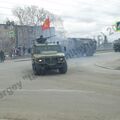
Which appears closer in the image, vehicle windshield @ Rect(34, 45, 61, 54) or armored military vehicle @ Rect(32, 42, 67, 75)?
armored military vehicle @ Rect(32, 42, 67, 75)

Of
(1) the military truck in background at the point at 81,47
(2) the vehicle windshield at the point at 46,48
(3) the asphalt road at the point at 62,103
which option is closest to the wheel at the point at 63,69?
(2) the vehicle windshield at the point at 46,48

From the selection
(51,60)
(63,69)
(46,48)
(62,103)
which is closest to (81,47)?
(46,48)

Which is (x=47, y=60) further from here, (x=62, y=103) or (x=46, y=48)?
(x=62, y=103)

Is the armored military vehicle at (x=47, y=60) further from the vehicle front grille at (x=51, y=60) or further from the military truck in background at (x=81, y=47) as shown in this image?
the military truck in background at (x=81, y=47)

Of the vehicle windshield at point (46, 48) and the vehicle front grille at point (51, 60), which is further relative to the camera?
the vehicle windshield at point (46, 48)

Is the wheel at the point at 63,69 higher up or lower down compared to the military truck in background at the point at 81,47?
lower down

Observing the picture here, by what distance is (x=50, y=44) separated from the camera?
2781 cm

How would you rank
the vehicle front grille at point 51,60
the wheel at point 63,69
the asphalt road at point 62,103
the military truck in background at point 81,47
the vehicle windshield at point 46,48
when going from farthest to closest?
the military truck in background at point 81,47
the vehicle windshield at point 46,48
the wheel at point 63,69
the vehicle front grille at point 51,60
the asphalt road at point 62,103

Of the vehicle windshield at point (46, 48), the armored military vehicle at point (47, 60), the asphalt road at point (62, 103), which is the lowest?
the asphalt road at point (62, 103)

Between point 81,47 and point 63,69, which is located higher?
point 81,47

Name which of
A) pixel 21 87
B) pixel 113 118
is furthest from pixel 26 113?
pixel 21 87

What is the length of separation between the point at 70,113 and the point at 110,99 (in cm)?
Answer: 324

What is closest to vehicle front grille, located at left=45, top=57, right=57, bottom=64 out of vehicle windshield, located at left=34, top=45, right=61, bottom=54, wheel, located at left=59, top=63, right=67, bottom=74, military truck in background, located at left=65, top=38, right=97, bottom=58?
wheel, located at left=59, top=63, right=67, bottom=74

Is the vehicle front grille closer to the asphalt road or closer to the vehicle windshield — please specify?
the vehicle windshield
